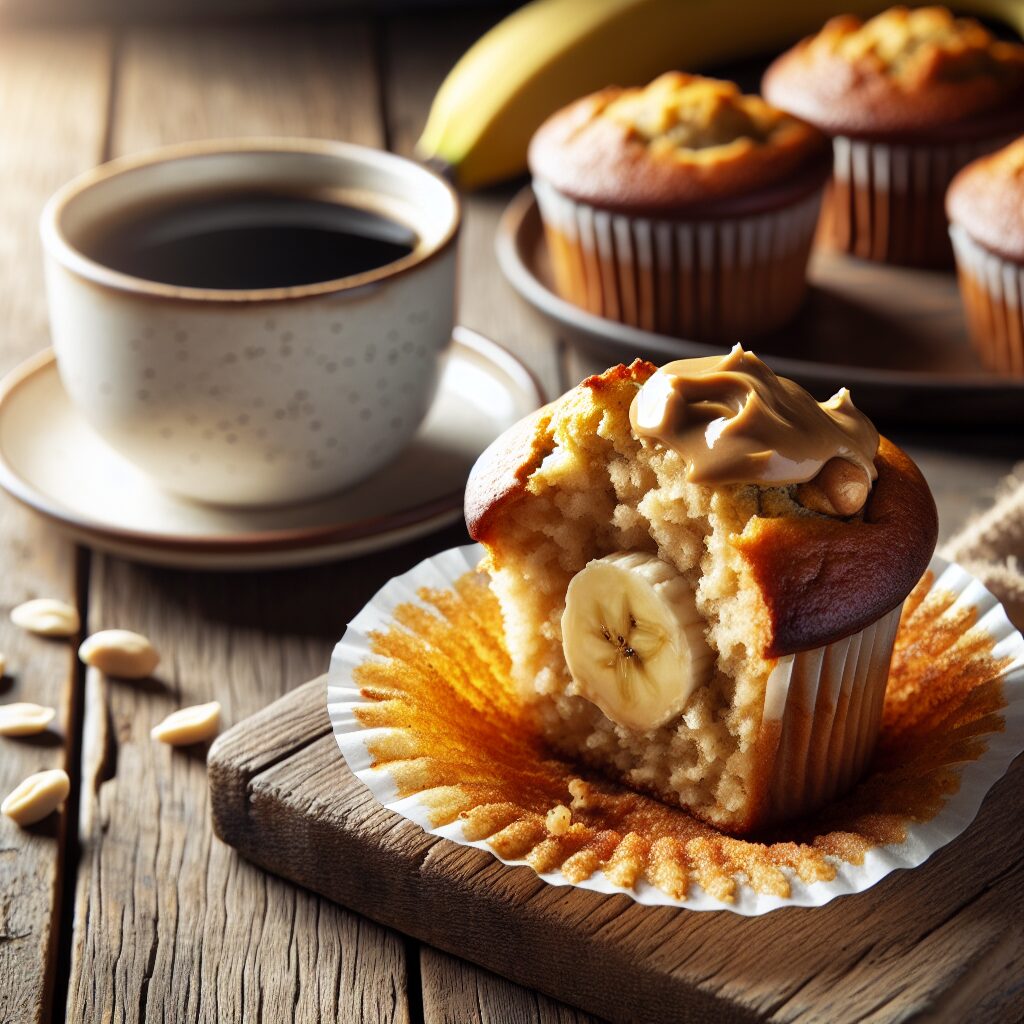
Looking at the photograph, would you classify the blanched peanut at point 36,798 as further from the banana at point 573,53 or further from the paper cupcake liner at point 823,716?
the banana at point 573,53

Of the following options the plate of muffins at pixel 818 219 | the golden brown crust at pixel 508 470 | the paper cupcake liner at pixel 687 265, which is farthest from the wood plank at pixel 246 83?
the golden brown crust at pixel 508 470

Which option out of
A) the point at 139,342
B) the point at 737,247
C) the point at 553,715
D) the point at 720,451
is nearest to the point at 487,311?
the point at 737,247

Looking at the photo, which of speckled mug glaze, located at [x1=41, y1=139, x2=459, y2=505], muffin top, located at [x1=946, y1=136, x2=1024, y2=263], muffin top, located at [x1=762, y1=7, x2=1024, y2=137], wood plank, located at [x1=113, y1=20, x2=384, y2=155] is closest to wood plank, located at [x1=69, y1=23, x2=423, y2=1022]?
speckled mug glaze, located at [x1=41, y1=139, x2=459, y2=505]

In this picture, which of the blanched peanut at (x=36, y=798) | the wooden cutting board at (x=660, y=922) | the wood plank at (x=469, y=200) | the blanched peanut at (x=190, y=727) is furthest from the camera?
the wood plank at (x=469, y=200)

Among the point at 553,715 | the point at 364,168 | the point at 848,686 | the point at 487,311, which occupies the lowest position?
the point at 487,311

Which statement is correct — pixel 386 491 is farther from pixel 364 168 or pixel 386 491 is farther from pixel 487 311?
pixel 487 311

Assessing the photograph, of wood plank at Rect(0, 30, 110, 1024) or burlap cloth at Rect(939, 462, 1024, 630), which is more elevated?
burlap cloth at Rect(939, 462, 1024, 630)

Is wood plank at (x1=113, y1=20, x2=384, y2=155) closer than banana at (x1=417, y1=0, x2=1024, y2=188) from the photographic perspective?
No

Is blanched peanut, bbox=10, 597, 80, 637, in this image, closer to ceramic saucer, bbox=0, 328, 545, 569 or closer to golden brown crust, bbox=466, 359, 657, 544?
ceramic saucer, bbox=0, 328, 545, 569
